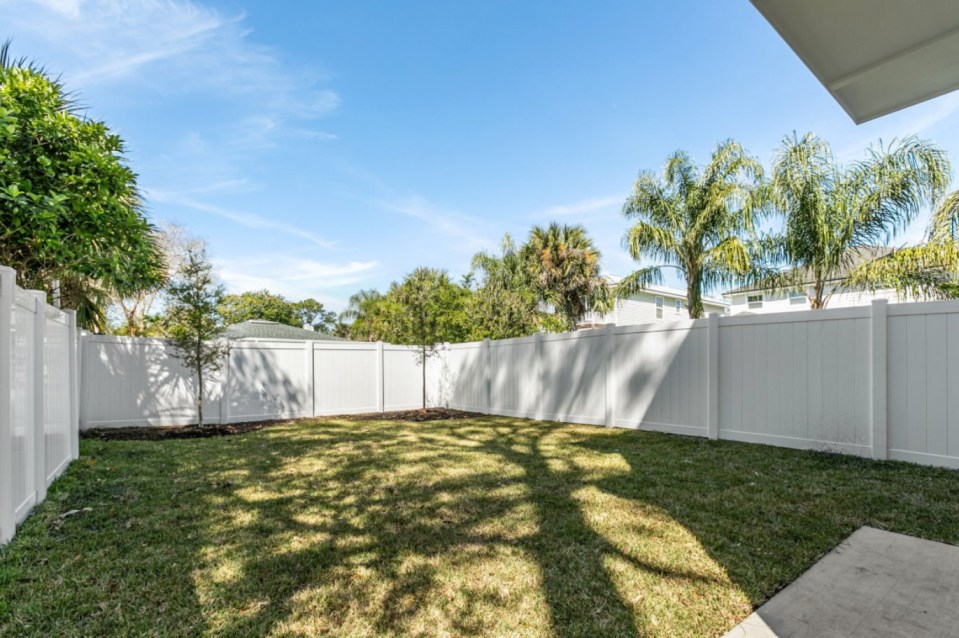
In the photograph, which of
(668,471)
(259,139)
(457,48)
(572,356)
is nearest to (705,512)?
(668,471)

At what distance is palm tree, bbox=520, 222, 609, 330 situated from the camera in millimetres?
16984

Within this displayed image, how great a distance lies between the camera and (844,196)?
8961 millimetres

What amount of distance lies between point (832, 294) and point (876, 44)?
9.38 m

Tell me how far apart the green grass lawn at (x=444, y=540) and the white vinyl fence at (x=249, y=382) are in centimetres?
374

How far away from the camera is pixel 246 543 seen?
2.92 meters

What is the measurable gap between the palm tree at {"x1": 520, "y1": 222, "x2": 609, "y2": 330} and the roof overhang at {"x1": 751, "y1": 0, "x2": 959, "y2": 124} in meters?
14.8

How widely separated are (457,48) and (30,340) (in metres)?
9.36

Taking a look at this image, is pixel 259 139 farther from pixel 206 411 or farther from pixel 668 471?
pixel 668 471

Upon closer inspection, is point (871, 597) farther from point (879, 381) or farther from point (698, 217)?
point (698, 217)

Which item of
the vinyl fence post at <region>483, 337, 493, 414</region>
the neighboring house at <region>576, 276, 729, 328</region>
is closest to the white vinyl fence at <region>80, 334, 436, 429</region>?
the vinyl fence post at <region>483, 337, 493, 414</region>

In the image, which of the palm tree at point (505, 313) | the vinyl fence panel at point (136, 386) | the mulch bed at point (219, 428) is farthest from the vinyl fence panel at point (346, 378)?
the palm tree at point (505, 313)

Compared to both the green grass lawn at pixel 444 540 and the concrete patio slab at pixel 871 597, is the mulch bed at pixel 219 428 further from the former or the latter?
the concrete patio slab at pixel 871 597

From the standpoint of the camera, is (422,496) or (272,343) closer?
(422,496)

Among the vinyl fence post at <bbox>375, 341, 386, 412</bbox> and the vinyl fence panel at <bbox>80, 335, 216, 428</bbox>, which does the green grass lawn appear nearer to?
the vinyl fence panel at <bbox>80, 335, 216, 428</bbox>
